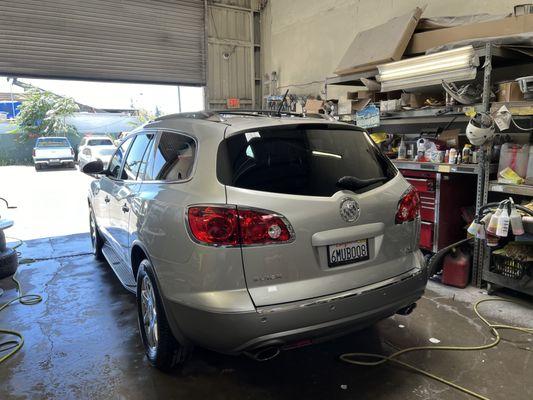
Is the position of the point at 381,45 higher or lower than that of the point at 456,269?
higher

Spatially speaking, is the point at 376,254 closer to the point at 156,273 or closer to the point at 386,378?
the point at 386,378

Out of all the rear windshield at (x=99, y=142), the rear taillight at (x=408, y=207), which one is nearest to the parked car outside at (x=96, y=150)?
the rear windshield at (x=99, y=142)

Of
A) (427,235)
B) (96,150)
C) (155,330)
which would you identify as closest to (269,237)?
(155,330)

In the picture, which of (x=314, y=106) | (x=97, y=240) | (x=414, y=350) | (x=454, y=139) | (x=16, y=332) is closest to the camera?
(x=414, y=350)

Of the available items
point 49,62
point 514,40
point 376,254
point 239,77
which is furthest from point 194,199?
point 239,77

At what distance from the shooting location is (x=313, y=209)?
6.57 ft

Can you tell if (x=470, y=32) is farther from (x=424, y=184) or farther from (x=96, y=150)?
(x=96, y=150)

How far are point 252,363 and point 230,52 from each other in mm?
7428

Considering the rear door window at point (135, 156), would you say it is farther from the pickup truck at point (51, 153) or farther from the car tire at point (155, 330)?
the pickup truck at point (51, 153)

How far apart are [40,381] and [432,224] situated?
3662 millimetres

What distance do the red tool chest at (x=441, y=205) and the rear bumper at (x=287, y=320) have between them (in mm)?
2184

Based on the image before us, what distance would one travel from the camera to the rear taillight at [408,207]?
2.33m

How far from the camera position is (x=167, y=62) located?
8023 millimetres

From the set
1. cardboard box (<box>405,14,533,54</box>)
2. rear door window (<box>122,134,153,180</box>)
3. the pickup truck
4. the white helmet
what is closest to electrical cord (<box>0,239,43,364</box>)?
rear door window (<box>122,134,153,180</box>)
